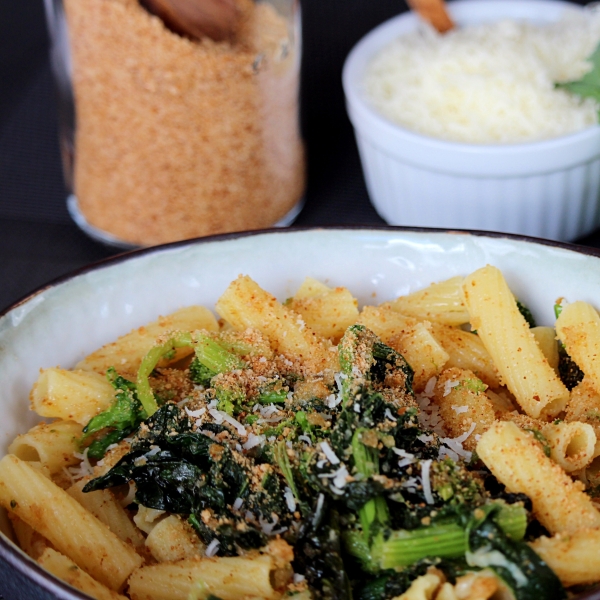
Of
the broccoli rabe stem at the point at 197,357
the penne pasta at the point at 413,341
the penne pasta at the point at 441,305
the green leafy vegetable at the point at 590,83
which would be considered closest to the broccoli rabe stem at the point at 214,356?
the broccoli rabe stem at the point at 197,357

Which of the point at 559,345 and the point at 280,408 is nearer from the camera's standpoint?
the point at 280,408

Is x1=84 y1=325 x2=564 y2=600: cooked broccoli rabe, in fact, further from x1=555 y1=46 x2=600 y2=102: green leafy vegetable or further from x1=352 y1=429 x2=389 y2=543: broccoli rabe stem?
x1=555 y1=46 x2=600 y2=102: green leafy vegetable

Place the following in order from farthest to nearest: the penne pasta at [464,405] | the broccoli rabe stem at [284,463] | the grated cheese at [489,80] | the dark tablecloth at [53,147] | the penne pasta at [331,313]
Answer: the dark tablecloth at [53,147] → the grated cheese at [489,80] → the penne pasta at [331,313] → the penne pasta at [464,405] → the broccoli rabe stem at [284,463]

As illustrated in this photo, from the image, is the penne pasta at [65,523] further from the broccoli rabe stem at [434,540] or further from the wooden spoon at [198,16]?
the wooden spoon at [198,16]

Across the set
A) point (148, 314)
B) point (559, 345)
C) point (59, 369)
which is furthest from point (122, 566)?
point (559, 345)

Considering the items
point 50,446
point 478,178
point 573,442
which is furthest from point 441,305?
point 50,446

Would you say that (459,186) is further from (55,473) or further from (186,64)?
(55,473)
